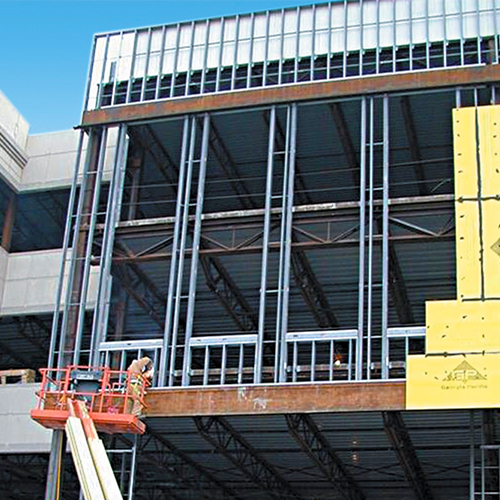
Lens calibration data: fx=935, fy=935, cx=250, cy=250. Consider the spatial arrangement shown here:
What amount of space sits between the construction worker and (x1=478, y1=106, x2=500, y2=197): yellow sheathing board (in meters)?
10.5

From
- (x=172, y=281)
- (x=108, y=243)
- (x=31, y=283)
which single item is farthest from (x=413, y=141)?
(x=31, y=283)

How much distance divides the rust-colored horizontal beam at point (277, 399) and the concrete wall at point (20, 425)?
15.7 feet

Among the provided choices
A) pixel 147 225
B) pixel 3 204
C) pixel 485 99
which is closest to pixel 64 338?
pixel 147 225

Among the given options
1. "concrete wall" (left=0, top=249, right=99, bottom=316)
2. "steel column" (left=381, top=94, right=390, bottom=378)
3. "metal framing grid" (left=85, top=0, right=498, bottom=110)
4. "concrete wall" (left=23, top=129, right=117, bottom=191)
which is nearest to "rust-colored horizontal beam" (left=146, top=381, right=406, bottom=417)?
"steel column" (left=381, top=94, right=390, bottom=378)

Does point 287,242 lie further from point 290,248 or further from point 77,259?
point 77,259

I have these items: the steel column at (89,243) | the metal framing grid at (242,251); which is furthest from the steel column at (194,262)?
the steel column at (89,243)

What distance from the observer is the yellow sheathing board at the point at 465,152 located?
26047 millimetres

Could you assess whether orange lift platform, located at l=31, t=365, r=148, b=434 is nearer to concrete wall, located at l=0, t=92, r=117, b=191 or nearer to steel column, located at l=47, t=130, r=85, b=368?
steel column, located at l=47, t=130, r=85, b=368

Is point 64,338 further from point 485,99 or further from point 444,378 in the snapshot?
point 485,99

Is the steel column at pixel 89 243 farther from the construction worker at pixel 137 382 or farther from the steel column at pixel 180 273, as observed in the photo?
the steel column at pixel 180 273

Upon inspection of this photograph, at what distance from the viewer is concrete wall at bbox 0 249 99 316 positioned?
107 feet

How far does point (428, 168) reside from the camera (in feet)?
111

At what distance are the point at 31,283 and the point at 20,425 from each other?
630cm

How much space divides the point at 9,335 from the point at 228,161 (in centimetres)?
1243
